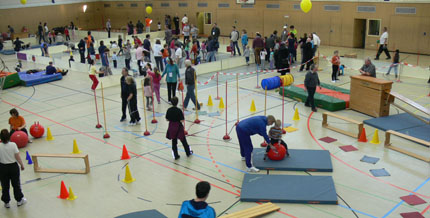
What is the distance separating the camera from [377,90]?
1292 cm

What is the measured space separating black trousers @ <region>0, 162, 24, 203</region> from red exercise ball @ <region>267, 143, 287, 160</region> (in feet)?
17.9

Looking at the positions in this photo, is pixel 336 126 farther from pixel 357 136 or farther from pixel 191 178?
pixel 191 178

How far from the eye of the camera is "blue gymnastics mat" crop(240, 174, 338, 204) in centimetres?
809

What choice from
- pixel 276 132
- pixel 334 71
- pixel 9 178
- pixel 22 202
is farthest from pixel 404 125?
pixel 9 178

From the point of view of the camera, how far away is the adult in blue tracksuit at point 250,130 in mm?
8966

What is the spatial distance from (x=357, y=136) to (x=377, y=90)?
2254 mm

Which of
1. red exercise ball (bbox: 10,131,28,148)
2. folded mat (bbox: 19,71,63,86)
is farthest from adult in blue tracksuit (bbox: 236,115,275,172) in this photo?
folded mat (bbox: 19,71,63,86)

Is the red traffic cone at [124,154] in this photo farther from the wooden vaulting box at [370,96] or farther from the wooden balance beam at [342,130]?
the wooden vaulting box at [370,96]

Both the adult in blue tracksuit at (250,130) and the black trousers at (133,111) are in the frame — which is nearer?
the adult in blue tracksuit at (250,130)

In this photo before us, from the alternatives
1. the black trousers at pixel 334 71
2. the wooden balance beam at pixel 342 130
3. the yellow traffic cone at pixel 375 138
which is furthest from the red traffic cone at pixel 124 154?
the black trousers at pixel 334 71

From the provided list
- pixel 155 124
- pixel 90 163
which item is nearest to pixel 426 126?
pixel 155 124

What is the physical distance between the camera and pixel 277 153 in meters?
9.66

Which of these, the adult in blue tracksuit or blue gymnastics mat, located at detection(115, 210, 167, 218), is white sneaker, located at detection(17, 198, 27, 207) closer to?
blue gymnastics mat, located at detection(115, 210, 167, 218)

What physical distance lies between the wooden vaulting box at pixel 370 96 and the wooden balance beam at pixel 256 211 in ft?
21.9
